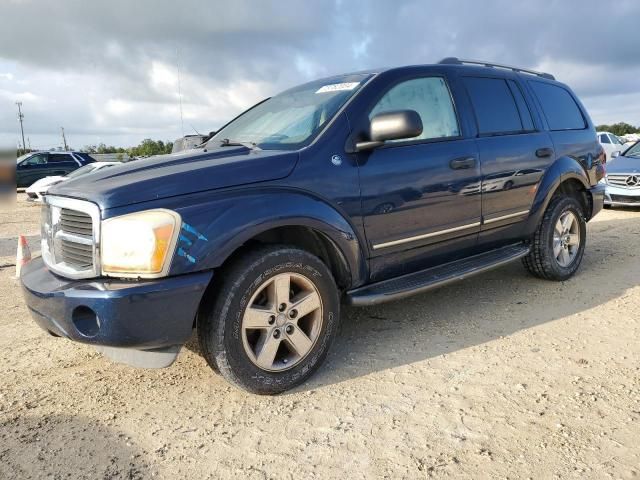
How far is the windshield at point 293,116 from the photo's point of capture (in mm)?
3307

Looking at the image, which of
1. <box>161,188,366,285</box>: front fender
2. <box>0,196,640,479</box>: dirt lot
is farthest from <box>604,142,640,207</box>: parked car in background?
<box>161,188,366,285</box>: front fender

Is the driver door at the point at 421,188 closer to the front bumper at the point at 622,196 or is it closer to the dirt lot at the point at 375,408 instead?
the dirt lot at the point at 375,408

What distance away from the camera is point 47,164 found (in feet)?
64.8

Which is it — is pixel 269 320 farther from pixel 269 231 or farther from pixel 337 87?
pixel 337 87

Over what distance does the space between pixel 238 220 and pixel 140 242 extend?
488 millimetres

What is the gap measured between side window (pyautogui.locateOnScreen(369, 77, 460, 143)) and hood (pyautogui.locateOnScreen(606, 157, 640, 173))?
724 cm

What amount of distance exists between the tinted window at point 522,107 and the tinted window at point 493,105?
0.06 metres

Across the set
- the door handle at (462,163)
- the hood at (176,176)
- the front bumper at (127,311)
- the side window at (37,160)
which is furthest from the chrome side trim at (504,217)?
the side window at (37,160)

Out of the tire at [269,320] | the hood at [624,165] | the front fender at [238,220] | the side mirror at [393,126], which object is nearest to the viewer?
the front fender at [238,220]

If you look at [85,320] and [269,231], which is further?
[269,231]

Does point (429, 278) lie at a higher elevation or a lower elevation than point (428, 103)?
lower

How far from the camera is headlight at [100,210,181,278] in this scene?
8.04 ft

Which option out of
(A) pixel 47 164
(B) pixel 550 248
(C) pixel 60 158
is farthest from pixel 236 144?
(C) pixel 60 158

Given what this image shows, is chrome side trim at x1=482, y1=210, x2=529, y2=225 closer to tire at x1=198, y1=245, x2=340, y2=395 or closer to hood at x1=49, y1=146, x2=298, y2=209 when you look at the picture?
tire at x1=198, y1=245, x2=340, y2=395
